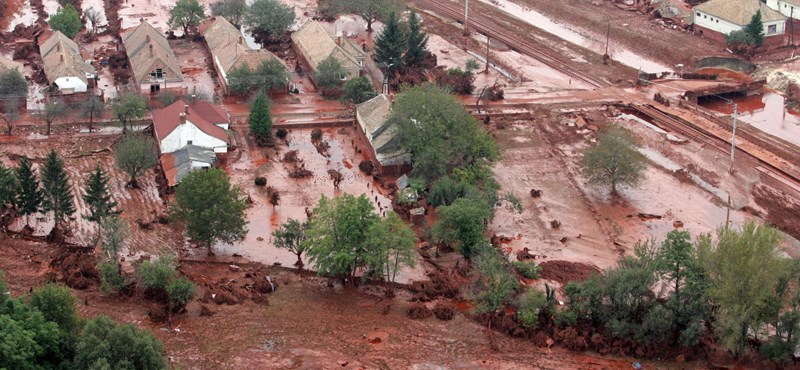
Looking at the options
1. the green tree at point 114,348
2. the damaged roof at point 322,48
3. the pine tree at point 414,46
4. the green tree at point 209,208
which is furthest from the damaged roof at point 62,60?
the green tree at point 114,348

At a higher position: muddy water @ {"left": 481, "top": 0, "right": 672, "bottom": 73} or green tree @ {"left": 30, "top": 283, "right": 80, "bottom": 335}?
green tree @ {"left": 30, "top": 283, "right": 80, "bottom": 335}

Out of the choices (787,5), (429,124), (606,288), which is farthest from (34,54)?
(787,5)

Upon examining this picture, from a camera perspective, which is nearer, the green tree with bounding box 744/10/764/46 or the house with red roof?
the house with red roof

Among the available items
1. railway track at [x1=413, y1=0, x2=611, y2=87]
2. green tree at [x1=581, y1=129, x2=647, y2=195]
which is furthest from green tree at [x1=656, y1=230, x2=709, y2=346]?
railway track at [x1=413, y1=0, x2=611, y2=87]

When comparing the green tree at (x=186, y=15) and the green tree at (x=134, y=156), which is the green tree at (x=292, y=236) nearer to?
the green tree at (x=134, y=156)

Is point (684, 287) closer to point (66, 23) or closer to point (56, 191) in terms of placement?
point (56, 191)

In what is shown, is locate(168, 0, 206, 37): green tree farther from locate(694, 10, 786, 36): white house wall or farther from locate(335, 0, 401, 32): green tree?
locate(694, 10, 786, 36): white house wall
